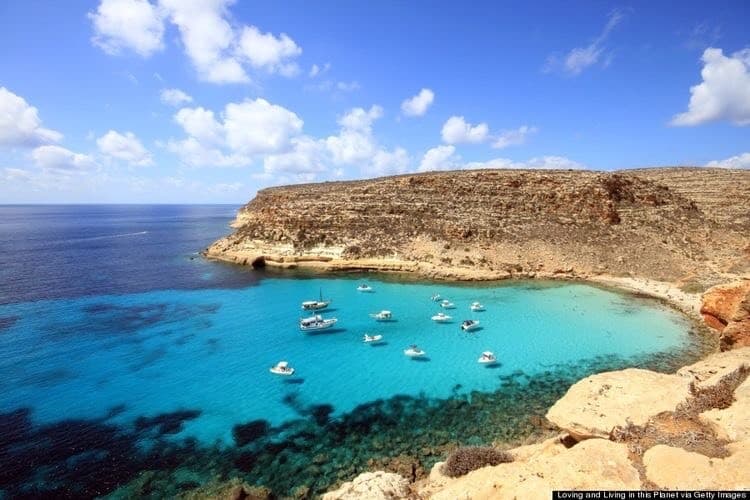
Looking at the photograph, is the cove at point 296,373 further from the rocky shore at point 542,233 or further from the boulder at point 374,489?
the rocky shore at point 542,233

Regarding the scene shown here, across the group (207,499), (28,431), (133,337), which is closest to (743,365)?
(207,499)

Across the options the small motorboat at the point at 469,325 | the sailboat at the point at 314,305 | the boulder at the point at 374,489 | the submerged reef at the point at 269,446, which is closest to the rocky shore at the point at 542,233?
the submerged reef at the point at 269,446

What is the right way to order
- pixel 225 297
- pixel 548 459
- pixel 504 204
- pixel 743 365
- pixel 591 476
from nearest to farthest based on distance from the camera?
pixel 591 476
pixel 548 459
pixel 743 365
pixel 225 297
pixel 504 204

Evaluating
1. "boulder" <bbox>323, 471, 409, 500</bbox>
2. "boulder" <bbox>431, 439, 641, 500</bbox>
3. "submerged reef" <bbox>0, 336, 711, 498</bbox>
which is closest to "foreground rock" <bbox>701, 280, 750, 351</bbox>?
"submerged reef" <bbox>0, 336, 711, 498</bbox>

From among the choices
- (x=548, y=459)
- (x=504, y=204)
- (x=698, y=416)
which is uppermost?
(x=504, y=204)

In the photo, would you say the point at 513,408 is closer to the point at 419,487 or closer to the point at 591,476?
the point at 419,487

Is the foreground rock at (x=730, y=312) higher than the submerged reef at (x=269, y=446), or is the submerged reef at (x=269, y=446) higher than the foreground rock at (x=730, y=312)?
the foreground rock at (x=730, y=312)
